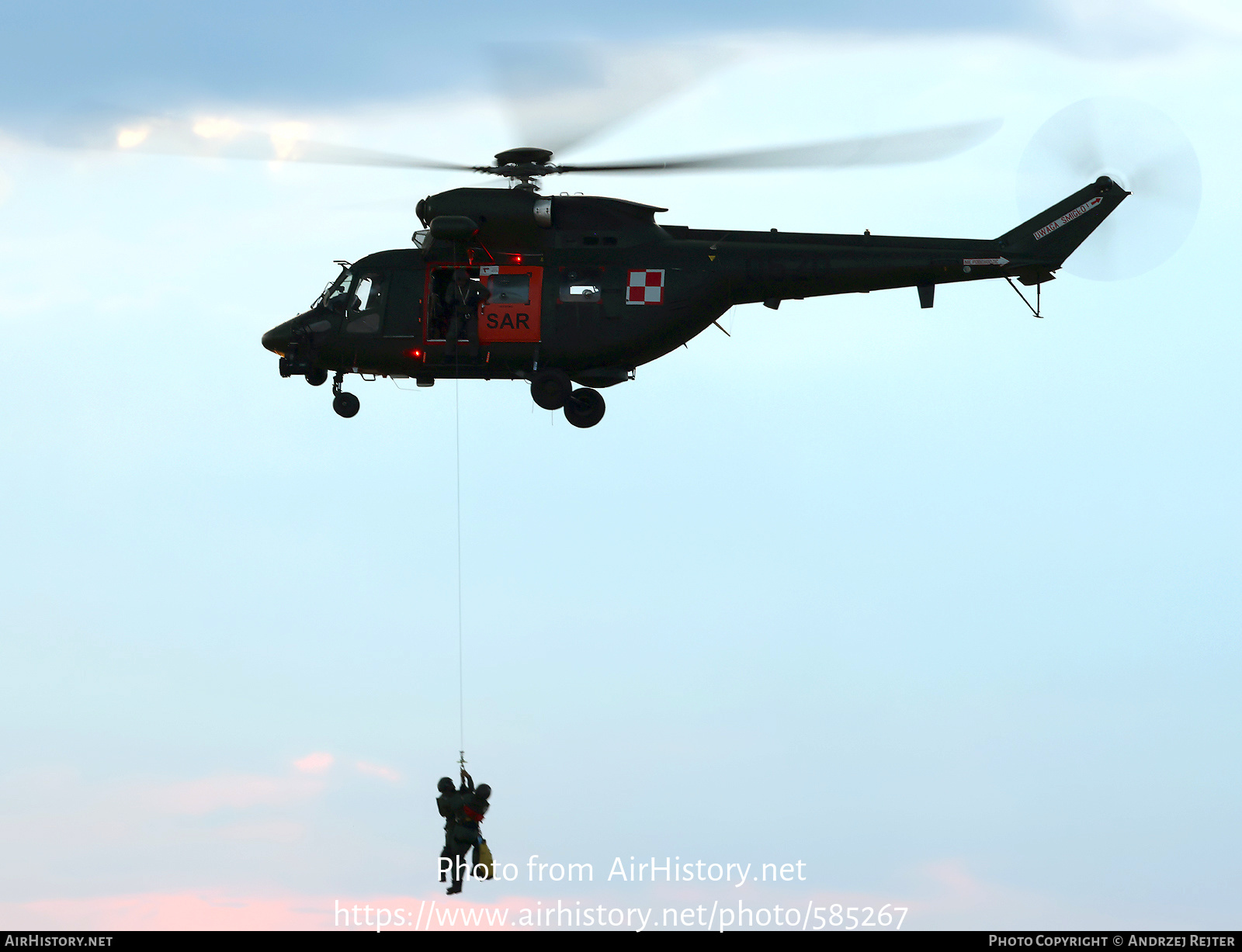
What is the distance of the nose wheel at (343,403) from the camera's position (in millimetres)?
48469

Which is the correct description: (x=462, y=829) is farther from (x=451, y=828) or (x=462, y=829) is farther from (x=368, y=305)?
(x=368, y=305)

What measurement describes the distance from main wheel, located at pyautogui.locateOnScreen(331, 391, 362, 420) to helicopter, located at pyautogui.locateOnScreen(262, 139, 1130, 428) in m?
0.93

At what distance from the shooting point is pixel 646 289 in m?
47.2

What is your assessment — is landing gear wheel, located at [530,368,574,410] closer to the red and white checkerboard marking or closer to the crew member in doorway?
the crew member in doorway

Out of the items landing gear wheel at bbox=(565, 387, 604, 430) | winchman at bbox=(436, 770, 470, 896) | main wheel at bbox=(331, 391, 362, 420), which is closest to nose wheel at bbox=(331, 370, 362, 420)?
main wheel at bbox=(331, 391, 362, 420)

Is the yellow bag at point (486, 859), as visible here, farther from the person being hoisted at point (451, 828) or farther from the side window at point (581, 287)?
the side window at point (581, 287)

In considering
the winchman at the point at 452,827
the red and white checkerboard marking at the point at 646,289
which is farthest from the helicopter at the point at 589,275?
the winchman at the point at 452,827

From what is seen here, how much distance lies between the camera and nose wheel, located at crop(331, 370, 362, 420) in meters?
48.5

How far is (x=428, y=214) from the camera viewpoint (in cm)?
4750

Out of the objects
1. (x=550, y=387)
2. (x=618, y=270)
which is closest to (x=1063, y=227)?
(x=618, y=270)

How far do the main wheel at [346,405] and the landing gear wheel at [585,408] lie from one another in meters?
4.53

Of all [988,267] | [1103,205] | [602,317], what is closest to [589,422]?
[602,317]
